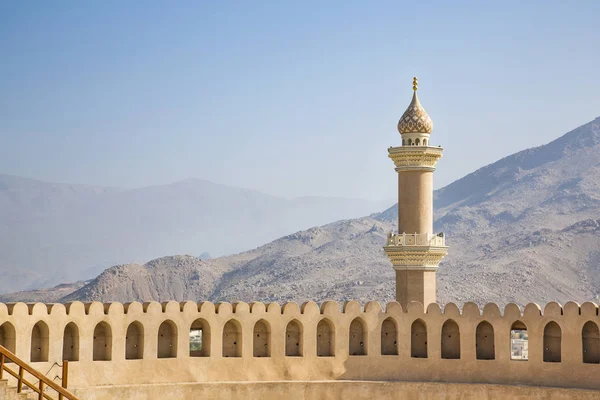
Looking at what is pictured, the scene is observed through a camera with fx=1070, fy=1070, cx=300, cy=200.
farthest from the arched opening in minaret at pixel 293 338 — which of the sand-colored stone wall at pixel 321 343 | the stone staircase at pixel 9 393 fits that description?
the stone staircase at pixel 9 393

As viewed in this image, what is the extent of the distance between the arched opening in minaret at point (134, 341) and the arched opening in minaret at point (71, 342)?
1.34 meters

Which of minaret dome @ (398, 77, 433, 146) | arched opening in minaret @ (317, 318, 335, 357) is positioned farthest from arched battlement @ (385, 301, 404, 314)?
minaret dome @ (398, 77, 433, 146)

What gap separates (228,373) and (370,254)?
10780cm

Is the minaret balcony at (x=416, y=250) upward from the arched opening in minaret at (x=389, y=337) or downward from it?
upward

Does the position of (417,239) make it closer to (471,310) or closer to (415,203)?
(415,203)

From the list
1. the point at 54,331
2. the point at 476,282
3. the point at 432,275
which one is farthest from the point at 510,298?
the point at 54,331

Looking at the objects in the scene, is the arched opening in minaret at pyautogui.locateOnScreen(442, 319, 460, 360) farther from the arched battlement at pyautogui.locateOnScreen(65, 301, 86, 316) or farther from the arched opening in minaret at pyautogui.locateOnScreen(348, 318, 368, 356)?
the arched battlement at pyautogui.locateOnScreen(65, 301, 86, 316)

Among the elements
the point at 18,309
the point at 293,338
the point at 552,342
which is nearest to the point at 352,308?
the point at 293,338

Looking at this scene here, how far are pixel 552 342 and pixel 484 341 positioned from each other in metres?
1.69

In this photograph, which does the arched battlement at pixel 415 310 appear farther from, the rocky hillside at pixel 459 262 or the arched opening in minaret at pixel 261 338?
the rocky hillside at pixel 459 262

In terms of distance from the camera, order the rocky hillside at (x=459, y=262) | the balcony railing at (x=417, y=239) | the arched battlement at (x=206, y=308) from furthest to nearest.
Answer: the rocky hillside at (x=459, y=262)
the balcony railing at (x=417, y=239)
the arched battlement at (x=206, y=308)

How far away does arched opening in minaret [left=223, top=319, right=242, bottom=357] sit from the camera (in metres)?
26.6

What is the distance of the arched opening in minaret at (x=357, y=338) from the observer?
89.5ft

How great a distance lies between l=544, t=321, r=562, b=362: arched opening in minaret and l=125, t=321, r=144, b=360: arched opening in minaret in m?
9.87
